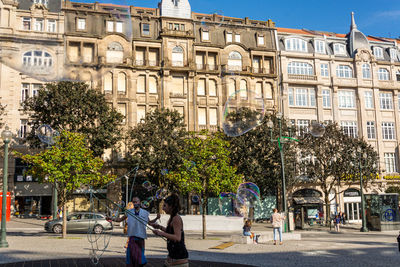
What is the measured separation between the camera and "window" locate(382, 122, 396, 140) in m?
48.9

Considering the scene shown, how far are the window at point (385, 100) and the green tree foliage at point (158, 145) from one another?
28347mm

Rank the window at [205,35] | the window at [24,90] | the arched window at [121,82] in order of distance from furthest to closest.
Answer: the window at [205,35], the arched window at [121,82], the window at [24,90]

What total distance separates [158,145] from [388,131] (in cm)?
3071

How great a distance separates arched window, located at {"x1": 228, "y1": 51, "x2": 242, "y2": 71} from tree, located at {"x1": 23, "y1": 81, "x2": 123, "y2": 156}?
16.9 m

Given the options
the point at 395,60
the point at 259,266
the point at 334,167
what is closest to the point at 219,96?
the point at 334,167

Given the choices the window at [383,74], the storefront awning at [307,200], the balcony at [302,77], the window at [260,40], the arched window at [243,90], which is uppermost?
the window at [260,40]

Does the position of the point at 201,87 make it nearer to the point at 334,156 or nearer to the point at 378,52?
the point at 334,156

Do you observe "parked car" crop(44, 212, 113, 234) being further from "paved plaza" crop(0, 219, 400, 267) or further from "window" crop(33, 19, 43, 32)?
"window" crop(33, 19, 43, 32)

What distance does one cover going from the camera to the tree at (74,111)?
108 feet

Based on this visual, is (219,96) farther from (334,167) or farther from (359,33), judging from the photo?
(359,33)

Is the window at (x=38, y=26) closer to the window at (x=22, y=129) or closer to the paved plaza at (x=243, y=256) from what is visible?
the paved plaza at (x=243, y=256)

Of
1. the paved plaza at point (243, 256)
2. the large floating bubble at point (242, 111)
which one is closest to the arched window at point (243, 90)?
the large floating bubble at point (242, 111)

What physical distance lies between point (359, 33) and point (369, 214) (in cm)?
2814

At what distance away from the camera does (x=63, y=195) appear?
2342 centimetres
